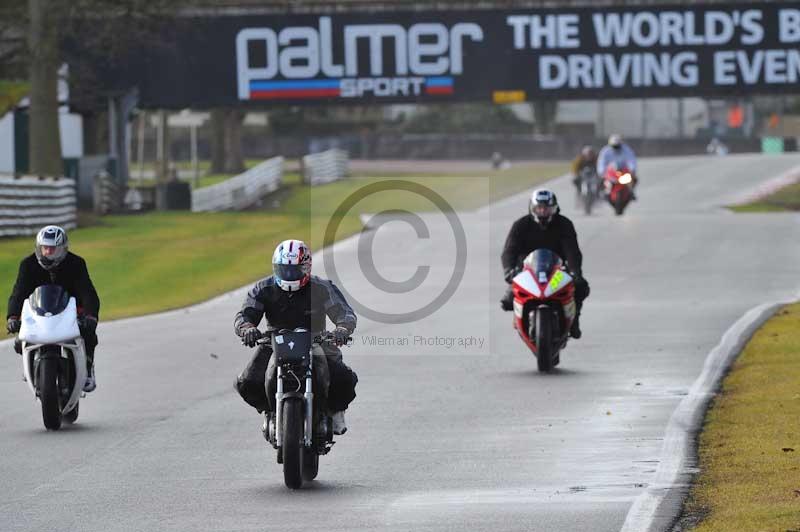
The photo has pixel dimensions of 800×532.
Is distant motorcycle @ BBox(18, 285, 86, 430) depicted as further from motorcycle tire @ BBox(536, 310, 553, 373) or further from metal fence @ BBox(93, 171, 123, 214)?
metal fence @ BBox(93, 171, 123, 214)

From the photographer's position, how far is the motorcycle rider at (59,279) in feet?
43.2

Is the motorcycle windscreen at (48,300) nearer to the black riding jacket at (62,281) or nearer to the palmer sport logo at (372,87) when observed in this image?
the black riding jacket at (62,281)

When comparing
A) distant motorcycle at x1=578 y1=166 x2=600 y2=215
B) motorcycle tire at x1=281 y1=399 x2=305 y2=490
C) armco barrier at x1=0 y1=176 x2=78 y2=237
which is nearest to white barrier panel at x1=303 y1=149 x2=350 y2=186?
armco barrier at x1=0 y1=176 x2=78 y2=237

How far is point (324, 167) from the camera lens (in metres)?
67.1

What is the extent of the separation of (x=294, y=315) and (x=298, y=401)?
73 cm

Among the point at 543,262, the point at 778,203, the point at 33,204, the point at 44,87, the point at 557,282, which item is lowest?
the point at 778,203

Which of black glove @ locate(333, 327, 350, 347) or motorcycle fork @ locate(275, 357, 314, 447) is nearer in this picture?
motorcycle fork @ locate(275, 357, 314, 447)

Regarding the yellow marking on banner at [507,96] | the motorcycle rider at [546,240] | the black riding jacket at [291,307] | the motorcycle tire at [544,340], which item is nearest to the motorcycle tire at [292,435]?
the black riding jacket at [291,307]

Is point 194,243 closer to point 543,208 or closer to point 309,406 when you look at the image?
point 543,208

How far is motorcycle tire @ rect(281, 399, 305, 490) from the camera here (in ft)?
32.9

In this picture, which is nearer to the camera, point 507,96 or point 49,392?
point 49,392

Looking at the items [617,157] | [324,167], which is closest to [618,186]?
[617,157]

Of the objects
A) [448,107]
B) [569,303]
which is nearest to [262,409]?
[569,303]

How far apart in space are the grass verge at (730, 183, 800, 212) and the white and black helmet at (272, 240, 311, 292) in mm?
35912
